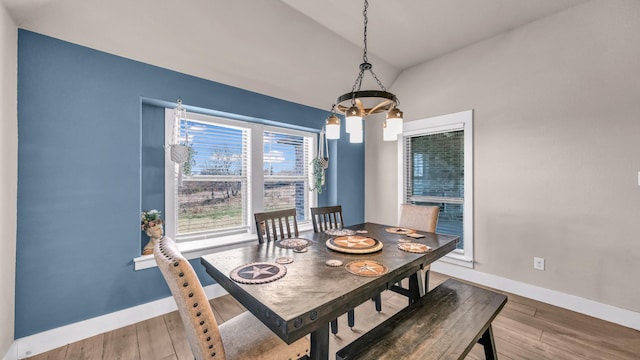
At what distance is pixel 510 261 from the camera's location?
286 centimetres

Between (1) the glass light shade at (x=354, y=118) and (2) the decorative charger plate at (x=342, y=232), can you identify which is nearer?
(1) the glass light shade at (x=354, y=118)

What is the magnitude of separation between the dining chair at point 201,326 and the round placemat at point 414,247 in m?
0.95

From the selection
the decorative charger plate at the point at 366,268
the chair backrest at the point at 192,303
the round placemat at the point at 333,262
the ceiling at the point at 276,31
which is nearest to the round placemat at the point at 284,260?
the round placemat at the point at 333,262

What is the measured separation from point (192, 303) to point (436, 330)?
49.7 inches

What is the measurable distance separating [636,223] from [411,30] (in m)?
2.78

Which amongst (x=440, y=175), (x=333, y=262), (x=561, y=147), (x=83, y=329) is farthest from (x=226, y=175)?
(x=561, y=147)

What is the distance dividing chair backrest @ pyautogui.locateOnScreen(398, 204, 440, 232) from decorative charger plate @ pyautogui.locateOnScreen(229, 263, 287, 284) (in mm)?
1802

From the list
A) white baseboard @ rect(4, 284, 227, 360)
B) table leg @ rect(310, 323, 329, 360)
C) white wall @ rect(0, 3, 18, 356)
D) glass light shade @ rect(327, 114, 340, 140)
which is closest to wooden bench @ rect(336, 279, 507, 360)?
table leg @ rect(310, 323, 329, 360)

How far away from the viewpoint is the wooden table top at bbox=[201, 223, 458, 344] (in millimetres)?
1030

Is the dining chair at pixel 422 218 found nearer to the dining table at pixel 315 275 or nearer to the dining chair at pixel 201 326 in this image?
the dining table at pixel 315 275

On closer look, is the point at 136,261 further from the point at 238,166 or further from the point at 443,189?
the point at 443,189

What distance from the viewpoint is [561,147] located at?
2543 mm

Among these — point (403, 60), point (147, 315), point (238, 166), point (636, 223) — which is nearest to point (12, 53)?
point (238, 166)

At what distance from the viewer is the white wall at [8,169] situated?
157 cm
